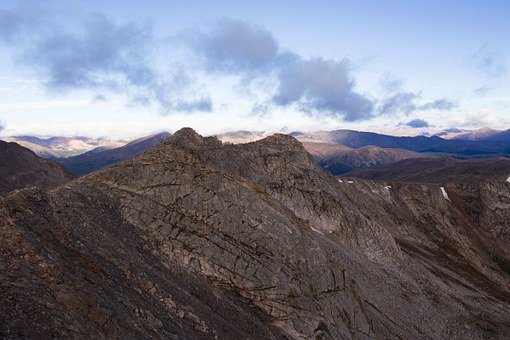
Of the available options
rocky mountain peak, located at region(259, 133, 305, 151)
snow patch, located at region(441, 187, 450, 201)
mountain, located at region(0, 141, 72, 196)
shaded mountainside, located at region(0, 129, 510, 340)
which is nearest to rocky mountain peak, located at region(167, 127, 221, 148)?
shaded mountainside, located at region(0, 129, 510, 340)

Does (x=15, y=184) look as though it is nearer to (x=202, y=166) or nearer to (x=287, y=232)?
(x=202, y=166)

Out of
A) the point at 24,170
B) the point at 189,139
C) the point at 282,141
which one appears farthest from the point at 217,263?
the point at 24,170

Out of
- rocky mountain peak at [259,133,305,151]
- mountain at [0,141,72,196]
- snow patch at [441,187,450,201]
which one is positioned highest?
rocky mountain peak at [259,133,305,151]

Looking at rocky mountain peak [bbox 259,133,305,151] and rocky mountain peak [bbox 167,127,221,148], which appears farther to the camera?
rocky mountain peak [bbox 259,133,305,151]

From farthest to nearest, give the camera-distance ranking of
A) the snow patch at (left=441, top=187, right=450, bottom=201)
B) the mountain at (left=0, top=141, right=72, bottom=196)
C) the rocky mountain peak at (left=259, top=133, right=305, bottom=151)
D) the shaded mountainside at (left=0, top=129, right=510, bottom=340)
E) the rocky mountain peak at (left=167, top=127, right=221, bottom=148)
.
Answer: the mountain at (left=0, top=141, right=72, bottom=196)
the snow patch at (left=441, top=187, right=450, bottom=201)
the rocky mountain peak at (left=259, top=133, right=305, bottom=151)
the rocky mountain peak at (left=167, top=127, right=221, bottom=148)
the shaded mountainside at (left=0, top=129, right=510, bottom=340)

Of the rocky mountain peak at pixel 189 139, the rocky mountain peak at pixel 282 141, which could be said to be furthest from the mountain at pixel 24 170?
the rocky mountain peak at pixel 189 139

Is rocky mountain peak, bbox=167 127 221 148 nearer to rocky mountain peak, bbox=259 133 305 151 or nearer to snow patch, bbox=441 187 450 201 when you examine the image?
rocky mountain peak, bbox=259 133 305 151

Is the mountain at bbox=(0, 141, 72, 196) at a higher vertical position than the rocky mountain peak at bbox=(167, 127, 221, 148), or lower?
lower

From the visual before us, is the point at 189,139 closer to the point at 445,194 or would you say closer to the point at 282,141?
the point at 282,141

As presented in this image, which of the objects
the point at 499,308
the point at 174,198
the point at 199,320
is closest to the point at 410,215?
the point at 499,308
